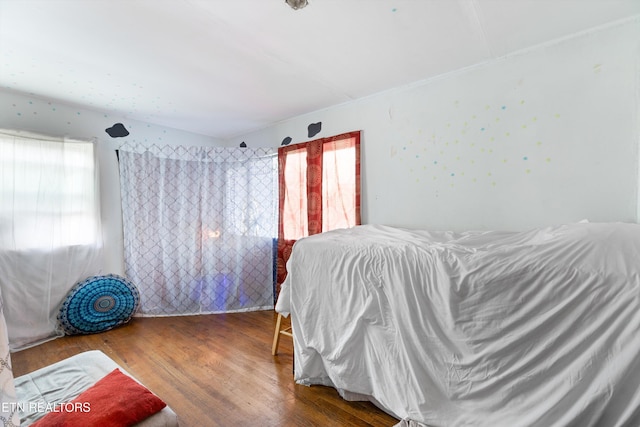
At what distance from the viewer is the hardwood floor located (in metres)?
1.63

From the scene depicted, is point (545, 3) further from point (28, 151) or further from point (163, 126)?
point (28, 151)

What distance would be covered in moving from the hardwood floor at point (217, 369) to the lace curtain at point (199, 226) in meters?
0.32

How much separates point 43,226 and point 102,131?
3.77 feet

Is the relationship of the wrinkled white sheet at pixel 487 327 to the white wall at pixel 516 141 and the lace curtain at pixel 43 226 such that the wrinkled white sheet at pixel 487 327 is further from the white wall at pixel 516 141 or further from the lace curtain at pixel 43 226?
the lace curtain at pixel 43 226

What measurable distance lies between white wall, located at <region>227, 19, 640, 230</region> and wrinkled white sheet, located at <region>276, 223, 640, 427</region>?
41cm

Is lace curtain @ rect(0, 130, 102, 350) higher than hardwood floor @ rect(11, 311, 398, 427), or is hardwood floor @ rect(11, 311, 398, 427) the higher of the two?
lace curtain @ rect(0, 130, 102, 350)

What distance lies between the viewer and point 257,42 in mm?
1788

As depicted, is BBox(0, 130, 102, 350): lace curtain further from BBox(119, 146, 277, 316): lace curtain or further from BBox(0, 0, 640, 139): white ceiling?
BBox(0, 0, 640, 139): white ceiling

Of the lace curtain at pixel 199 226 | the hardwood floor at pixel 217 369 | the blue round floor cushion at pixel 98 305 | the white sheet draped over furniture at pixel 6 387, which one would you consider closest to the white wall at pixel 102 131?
the lace curtain at pixel 199 226

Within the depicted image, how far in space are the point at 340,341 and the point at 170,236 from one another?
2458 millimetres

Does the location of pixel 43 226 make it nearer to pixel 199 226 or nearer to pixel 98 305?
pixel 98 305

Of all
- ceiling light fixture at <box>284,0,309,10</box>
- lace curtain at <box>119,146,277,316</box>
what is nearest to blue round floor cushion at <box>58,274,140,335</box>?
lace curtain at <box>119,146,277,316</box>

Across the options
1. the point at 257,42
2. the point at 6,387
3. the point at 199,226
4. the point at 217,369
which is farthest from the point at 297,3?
the point at 199,226

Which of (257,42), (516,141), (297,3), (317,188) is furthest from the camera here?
(317,188)
